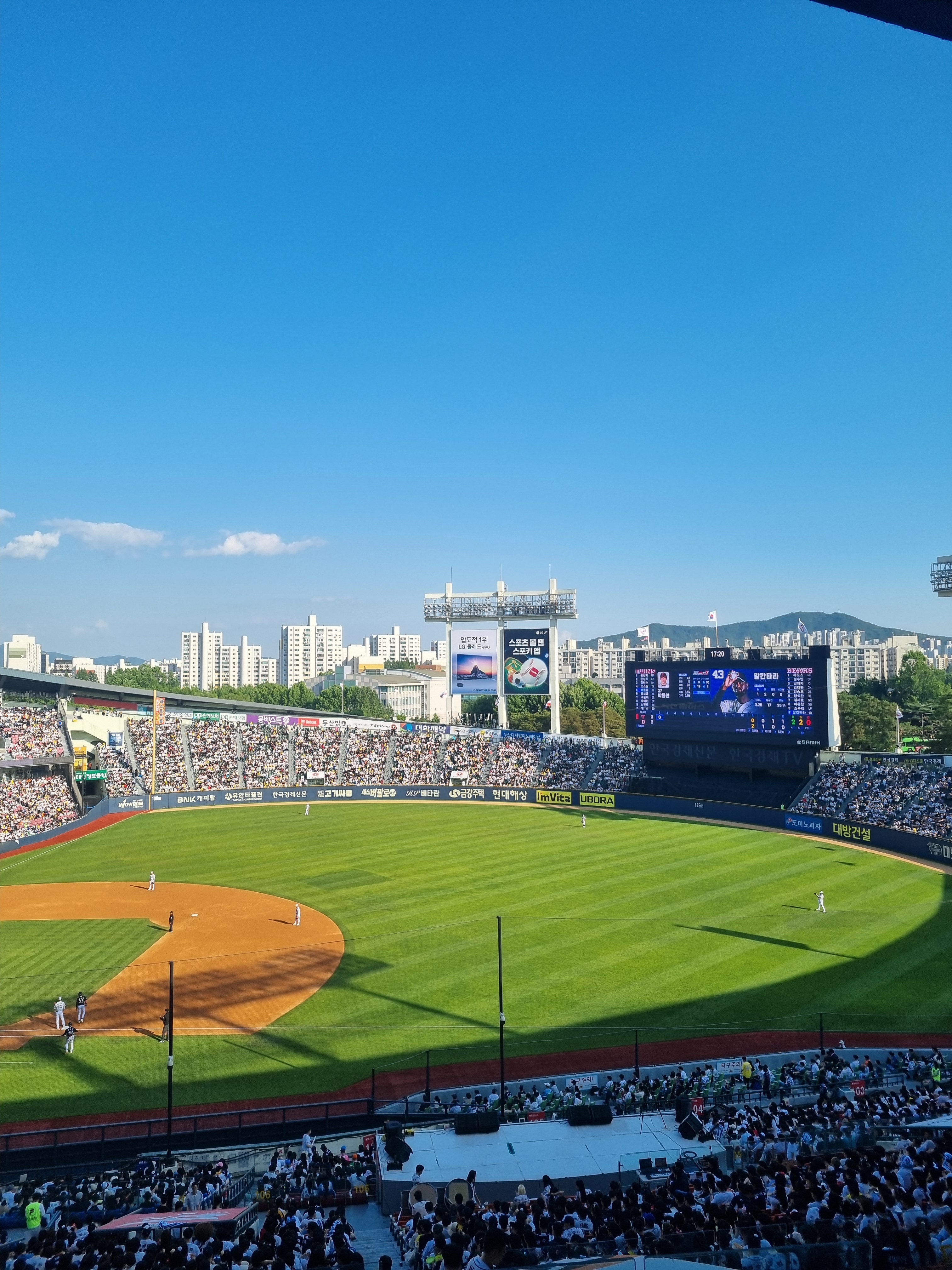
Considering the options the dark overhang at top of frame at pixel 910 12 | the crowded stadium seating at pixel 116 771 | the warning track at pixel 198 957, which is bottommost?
the warning track at pixel 198 957

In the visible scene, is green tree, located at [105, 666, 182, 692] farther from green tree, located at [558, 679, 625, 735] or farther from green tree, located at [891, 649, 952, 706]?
green tree, located at [891, 649, 952, 706]

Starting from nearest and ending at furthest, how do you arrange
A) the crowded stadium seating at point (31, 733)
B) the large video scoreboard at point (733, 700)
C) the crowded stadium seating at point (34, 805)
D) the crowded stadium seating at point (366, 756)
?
the large video scoreboard at point (733, 700), the crowded stadium seating at point (34, 805), the crowded stadium seating at point (31, 733), the crowded stadium seating at point (366, 756)

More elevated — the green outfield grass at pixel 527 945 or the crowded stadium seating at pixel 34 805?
the crowded stadium seating at pixel 34 805

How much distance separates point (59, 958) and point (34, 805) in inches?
1241

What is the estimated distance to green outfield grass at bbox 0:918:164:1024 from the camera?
88.2 ft

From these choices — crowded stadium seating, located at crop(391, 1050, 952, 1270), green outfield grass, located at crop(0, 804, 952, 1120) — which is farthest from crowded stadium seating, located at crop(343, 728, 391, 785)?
crowded stadium seating, located at crop(391, 1050, 952, 1270)

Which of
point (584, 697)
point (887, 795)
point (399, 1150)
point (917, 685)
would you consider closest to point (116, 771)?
point (887, 795)

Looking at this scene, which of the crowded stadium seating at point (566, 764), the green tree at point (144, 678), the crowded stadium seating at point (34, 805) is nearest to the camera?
the crowded stadium seating at point (34, 805)

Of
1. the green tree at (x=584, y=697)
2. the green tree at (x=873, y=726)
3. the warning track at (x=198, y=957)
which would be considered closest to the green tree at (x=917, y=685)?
the green tree at (x=873, y=726)

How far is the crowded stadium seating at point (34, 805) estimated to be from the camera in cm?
5562

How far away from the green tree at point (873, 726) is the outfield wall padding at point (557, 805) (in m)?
45.4

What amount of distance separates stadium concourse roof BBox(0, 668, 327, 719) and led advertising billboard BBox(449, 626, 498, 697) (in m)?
13.9

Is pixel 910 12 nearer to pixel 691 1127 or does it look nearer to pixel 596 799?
pixel 691 1127

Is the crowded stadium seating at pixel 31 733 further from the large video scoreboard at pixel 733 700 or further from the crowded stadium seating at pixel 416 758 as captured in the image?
the large video scoreboard at pixel 733 700
